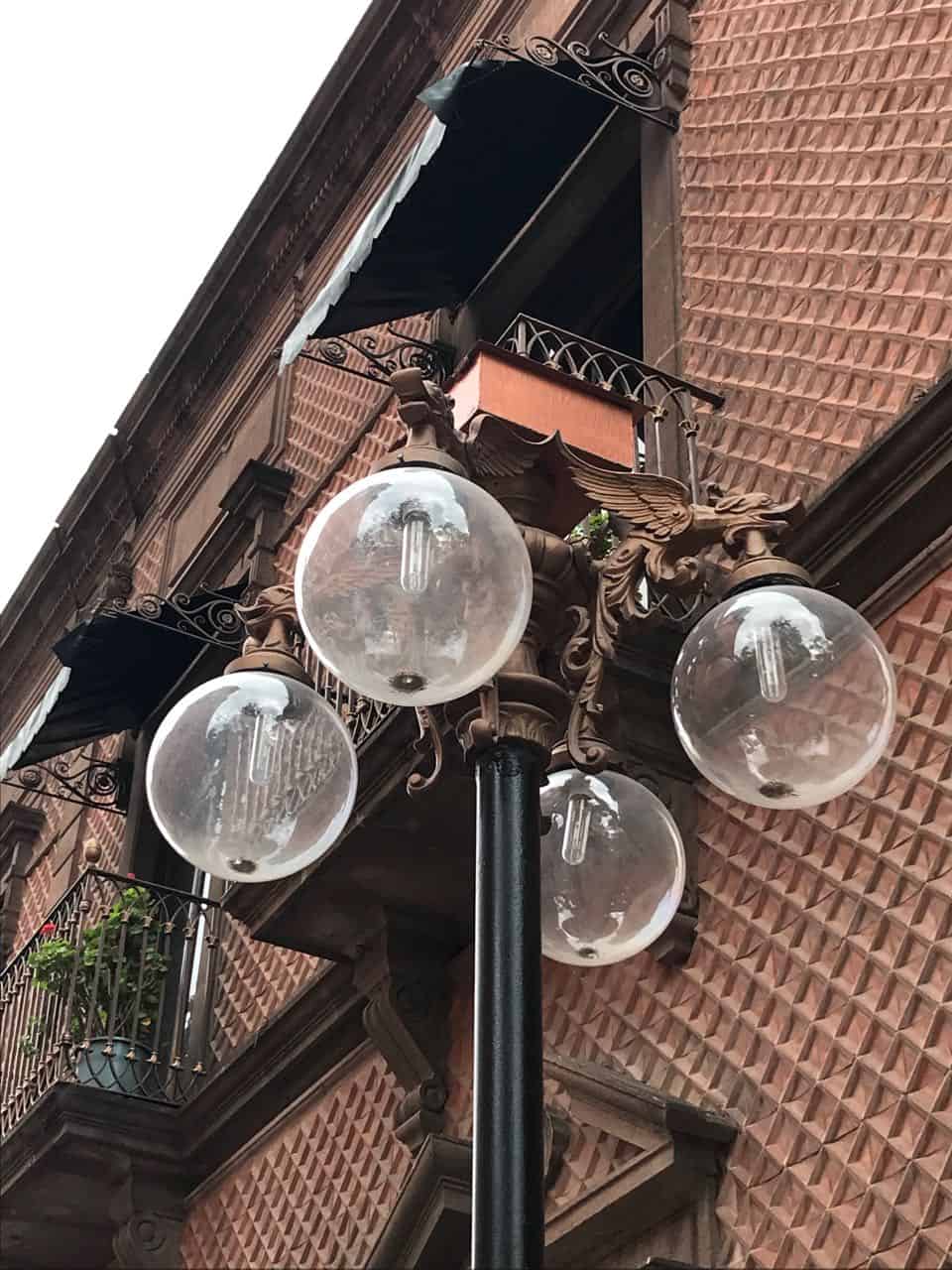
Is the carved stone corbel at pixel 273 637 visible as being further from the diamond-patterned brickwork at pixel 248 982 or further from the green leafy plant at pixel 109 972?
the green leafy plant at pixel 109 972

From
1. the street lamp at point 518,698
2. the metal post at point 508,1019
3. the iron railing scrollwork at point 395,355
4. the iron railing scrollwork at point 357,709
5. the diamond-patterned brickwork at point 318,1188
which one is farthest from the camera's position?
the iron railing scrollwork at point 395,355

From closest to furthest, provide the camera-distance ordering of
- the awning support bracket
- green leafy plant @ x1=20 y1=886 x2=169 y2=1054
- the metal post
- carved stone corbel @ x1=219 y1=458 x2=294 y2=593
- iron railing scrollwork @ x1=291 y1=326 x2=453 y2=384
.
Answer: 1. the metal post
2. the awning support bracket
3. iron railing scrollwork @ x1=291 y1=326 x2=453 y2=384
4. green leafy plant @ x1=20 y1=886 x2=169 y2=1054
5. carved stone corbel @ x1=219 y1=458 x2=294 y2=593

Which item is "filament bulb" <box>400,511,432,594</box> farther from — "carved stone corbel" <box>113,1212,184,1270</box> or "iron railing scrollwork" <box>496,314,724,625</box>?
"carved stone corbel" <box>113,1212,184,1270</box>

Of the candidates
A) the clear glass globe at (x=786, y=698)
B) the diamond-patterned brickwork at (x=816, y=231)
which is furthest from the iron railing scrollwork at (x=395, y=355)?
the clear glass globe at (x=786, y=698)

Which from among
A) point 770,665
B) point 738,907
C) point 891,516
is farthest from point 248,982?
point 770,665

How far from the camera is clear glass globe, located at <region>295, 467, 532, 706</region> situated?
301cm

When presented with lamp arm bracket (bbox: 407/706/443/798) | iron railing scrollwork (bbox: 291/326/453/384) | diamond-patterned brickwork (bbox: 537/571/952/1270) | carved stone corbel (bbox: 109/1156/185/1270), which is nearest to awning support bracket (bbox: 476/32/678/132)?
iron railing scrollwork (bbox: 291/326/453/384)

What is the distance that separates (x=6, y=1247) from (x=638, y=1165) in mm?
6702

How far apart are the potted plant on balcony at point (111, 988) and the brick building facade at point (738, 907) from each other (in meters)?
0.39

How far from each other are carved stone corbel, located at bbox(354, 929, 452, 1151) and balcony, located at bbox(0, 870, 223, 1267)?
8.50ft

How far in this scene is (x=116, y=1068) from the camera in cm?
1036

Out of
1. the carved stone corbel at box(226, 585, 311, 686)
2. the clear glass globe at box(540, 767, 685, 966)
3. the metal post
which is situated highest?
the carved stone corbel at box(226, 585, 311, 686)

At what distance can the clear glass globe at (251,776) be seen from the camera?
3398mm

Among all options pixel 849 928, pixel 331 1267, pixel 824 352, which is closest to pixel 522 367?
pixel 824 352
